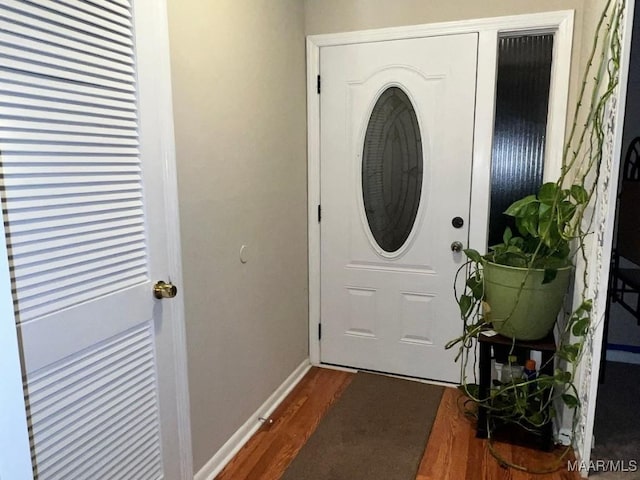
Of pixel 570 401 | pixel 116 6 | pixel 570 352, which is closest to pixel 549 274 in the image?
pixel 570 352

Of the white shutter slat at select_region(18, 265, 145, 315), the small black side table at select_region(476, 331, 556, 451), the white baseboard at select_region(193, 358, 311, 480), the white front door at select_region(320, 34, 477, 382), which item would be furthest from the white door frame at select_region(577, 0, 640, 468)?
the white shutter slat at select_region(18, 265, 145, 315)

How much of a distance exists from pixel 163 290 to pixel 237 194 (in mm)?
655

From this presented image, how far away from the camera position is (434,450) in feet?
7.01

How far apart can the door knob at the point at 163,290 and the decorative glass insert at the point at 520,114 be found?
1814 mm

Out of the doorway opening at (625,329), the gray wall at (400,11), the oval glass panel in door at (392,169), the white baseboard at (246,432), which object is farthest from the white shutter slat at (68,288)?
the doorway opening at (625,329)

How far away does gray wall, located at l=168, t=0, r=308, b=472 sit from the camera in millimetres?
1766

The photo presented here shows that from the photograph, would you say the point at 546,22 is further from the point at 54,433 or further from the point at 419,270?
the point at 54,433

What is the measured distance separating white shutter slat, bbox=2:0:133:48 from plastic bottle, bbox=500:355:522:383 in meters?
2.04

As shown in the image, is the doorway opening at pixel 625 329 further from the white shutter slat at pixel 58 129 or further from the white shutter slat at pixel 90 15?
the white shutter slat at pixel 90 15

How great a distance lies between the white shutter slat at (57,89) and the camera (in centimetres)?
104

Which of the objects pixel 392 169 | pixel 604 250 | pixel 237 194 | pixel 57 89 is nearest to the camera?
pixel 57 89

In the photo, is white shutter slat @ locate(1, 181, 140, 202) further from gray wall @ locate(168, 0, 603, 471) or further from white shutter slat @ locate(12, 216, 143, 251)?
gray wall @ locate(168, 0, 603, 471)

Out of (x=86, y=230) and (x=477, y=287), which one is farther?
(x=477, y=287)

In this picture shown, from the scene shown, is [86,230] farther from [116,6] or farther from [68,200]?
[116,6]
